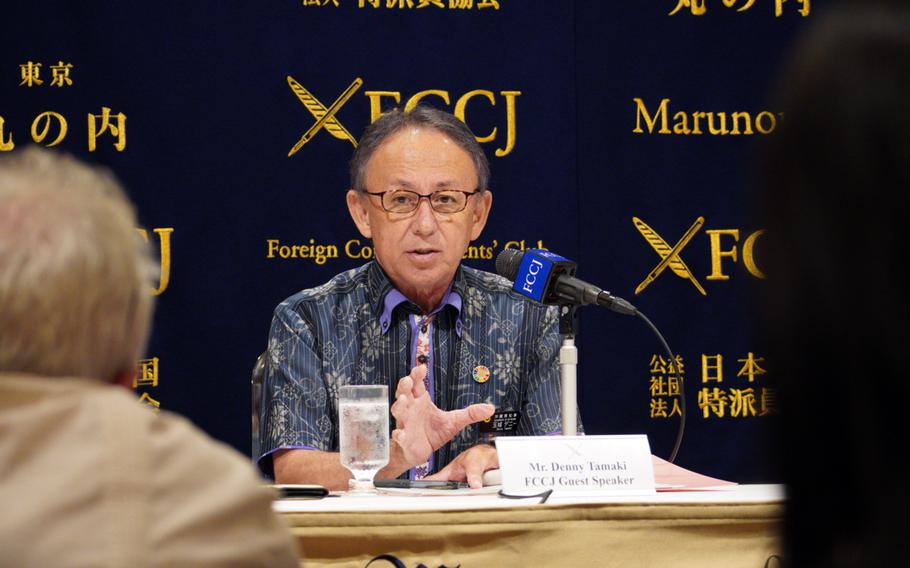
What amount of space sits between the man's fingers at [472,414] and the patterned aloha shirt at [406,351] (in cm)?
54

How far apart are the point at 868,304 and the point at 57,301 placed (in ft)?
1.72

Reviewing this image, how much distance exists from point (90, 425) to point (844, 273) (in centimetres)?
48

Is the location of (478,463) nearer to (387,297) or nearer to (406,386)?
(406,386)

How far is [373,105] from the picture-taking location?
339 cm

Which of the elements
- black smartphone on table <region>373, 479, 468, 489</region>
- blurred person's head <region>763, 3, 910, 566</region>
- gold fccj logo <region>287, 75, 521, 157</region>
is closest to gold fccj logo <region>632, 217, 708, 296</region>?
gold fccj logo <region>287, 75, 521, 157</region>

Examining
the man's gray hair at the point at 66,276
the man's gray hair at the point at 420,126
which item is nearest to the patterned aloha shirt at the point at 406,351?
the man's gray hair at the point at 420,126

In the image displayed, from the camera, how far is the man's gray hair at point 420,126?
2914mm

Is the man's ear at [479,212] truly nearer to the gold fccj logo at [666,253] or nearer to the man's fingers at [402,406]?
the gold fccj logo at [666,253]

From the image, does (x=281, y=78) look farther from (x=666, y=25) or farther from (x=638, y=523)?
(x=638, y=523)

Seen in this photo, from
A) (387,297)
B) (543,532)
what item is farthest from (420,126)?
(543,532)

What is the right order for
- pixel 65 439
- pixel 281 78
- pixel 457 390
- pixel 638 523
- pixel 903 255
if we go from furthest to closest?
pixel 281 78 → pixel 457 390 → pixel 638 523 → pixel 65 439 → pixel 903 255

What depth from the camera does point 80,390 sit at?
2.53 feet

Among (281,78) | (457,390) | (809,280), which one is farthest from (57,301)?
(281,78)

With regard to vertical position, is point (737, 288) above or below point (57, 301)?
above
